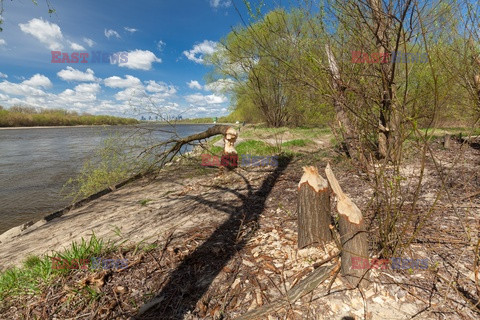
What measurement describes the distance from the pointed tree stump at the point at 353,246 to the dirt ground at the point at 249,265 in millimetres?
106

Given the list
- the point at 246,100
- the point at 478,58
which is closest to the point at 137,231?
the point at 478,58

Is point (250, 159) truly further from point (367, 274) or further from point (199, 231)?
point (367, 274)

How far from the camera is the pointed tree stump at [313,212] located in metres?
2.70

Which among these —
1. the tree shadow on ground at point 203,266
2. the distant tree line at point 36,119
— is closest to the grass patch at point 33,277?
the tree shadow on ground at point 203,266

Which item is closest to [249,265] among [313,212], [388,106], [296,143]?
[313,212]

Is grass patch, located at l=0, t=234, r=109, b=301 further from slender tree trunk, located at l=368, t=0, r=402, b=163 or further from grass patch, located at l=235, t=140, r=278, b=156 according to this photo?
grass patch, located at l=235, t=140, r=278, b=156

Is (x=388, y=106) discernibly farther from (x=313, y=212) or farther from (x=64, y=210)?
(x=64, y=210)

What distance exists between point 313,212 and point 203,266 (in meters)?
1.44

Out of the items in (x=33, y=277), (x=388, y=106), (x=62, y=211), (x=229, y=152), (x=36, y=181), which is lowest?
(x=36, y=181)

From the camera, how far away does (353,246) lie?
2.11 metres

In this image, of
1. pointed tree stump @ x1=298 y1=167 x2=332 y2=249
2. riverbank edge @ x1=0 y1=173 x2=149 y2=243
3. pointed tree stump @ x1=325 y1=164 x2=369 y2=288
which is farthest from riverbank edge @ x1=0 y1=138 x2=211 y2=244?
pointed tree stump @ x1=325 y1=164 x2=369 y2=288

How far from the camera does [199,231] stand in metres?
3.45

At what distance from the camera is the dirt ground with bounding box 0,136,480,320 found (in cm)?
193

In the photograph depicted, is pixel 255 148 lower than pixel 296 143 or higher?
lower
